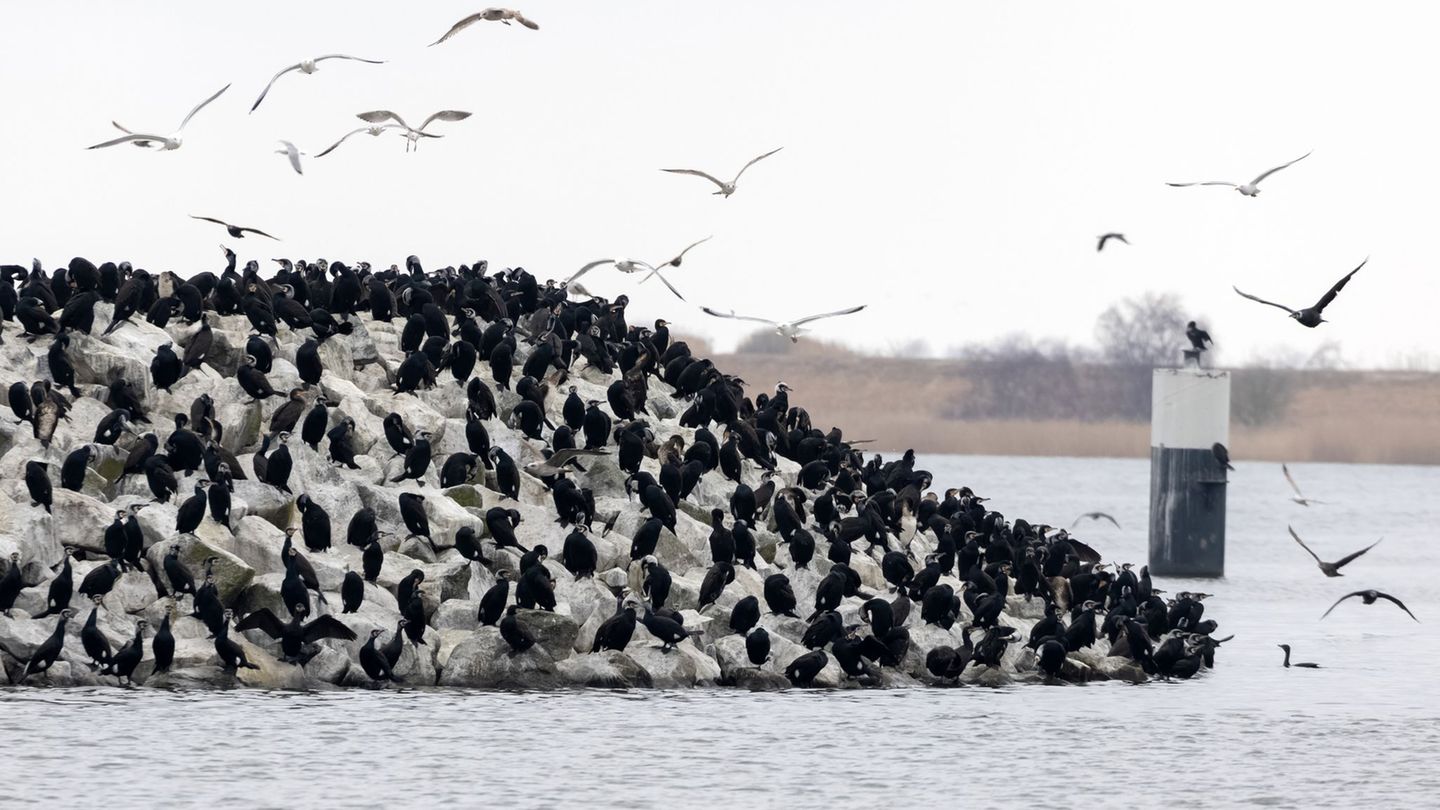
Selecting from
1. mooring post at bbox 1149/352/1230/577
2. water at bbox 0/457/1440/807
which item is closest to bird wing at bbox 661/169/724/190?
water at bbox 0/457/1440/807

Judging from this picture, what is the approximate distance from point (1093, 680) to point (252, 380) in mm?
11204

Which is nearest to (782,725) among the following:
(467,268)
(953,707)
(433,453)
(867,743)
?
(867,743)

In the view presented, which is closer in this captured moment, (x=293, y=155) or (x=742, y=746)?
(x=742, y=746)

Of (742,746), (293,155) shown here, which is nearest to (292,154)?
(293,155)

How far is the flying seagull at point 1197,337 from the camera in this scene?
41.2 meters

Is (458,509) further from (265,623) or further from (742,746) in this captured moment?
(742,746)

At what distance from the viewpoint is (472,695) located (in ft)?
71.8

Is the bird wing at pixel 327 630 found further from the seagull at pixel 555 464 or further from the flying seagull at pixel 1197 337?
the flying seagull at pixel 1197 337

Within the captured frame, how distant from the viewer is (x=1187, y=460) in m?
41.4

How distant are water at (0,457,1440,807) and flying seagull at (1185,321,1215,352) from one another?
14769mm

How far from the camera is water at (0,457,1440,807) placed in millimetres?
17688

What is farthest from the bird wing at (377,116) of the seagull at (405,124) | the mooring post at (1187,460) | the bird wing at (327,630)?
the mooring post at (1187,460)

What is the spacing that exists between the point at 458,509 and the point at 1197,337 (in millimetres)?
21112

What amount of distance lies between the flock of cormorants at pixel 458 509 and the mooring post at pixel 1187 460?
10.5m
